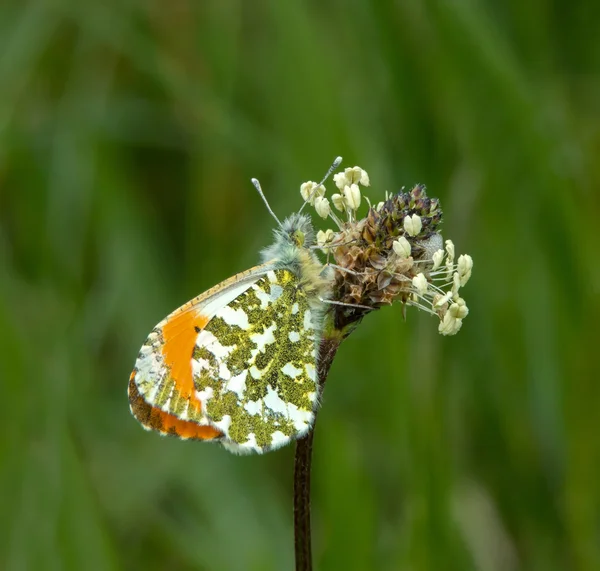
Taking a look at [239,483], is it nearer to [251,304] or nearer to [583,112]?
[251,304]

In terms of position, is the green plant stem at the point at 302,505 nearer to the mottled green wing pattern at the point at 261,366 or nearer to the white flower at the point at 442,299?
the mottled green wing pattern at the point at 261,366

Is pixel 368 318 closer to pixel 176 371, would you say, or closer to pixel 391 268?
pixel 176 371

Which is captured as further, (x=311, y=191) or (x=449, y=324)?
(x=311, y=191)

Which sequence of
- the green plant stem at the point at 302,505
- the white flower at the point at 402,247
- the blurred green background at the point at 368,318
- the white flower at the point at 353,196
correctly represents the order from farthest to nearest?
the blurred green background at the point at 368,318, the white flower at the point at 353,196, the white flower at the point at 402,247, the green plant stem at the point at 302,505

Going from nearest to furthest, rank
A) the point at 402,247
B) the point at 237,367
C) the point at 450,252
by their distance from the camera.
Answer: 1. the point at 402,247
2. the point at 450,252
3. the point at 237,367

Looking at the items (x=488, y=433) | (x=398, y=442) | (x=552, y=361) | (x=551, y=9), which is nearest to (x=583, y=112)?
(x=551, y=9)

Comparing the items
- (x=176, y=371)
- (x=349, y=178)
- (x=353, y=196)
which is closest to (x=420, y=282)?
(x=353, y=196)

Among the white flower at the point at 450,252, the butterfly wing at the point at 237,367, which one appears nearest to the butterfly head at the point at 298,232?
the butterfly wing at the point at 237,367

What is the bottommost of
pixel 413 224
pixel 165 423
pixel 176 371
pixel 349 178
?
pixel 165 423
